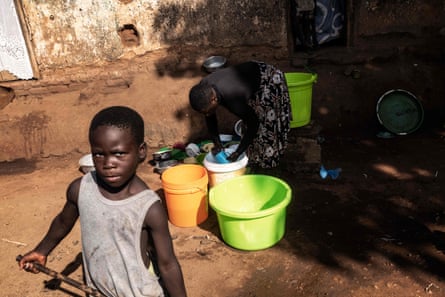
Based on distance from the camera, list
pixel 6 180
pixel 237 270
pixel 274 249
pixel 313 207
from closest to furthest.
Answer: pixel 237 270, pixel 274 249, pixel 313 207, pixel 6 180

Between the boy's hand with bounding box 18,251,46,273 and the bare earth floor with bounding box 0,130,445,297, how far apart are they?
1.38 metres

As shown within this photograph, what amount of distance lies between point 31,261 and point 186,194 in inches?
73.9

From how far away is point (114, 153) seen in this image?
1.52 m

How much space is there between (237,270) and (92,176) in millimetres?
1764

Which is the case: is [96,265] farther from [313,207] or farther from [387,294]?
[313,207]

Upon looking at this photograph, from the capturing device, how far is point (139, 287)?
162cm

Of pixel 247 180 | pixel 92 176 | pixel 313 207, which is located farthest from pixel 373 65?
pixel 92 176

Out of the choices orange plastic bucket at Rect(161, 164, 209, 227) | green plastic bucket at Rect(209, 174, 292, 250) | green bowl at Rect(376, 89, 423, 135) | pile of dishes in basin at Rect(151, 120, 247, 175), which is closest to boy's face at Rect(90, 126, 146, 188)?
green plastic bucket at Rect(209, 174, 292, 250)

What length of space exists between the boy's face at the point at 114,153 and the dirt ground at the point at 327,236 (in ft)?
5.44

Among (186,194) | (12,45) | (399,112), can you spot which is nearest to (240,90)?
(186,194)

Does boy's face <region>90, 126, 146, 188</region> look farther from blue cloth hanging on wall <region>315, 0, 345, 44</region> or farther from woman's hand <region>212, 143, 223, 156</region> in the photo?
blue cloth hanging on wall <region>315, 0, 345, 44</region>

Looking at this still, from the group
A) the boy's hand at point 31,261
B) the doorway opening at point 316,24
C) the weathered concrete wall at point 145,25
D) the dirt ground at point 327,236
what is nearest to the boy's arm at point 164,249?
the boy's hand at point 31,261

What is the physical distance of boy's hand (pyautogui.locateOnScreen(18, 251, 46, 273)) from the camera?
1.73 m

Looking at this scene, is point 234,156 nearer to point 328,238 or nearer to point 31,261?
point 328,238
